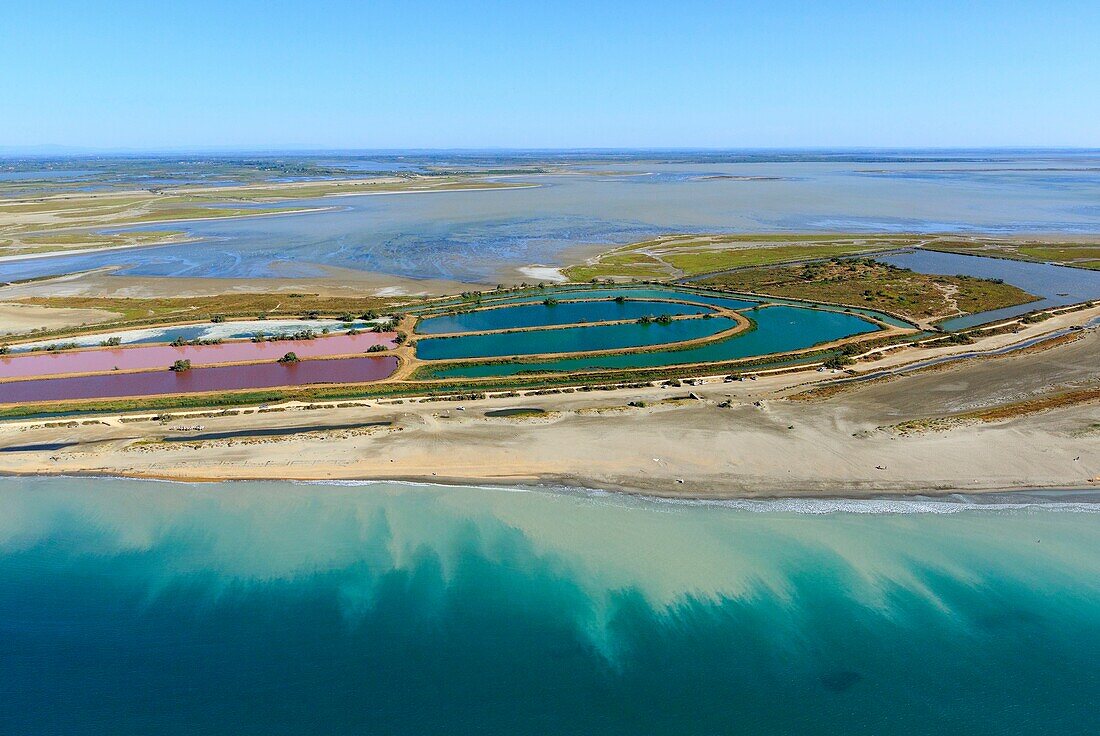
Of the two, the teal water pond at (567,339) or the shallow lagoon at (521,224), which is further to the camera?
the shallow lagoon at (521,224)

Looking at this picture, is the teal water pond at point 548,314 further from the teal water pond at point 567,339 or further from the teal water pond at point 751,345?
the teal water pond at point 751,345

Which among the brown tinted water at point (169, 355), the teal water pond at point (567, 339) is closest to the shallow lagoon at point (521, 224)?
the teal water pond at point (567, 339)

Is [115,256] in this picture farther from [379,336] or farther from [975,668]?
[975,668]

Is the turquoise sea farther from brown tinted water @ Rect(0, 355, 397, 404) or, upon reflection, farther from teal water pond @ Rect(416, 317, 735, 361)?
teal water pond @ Rect(416, 317, 735, 361)

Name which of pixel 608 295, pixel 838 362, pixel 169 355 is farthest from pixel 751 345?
pixel 169 355

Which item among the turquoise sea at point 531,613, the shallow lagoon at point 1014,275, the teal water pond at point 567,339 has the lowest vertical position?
the turquoise sea at point 531,613

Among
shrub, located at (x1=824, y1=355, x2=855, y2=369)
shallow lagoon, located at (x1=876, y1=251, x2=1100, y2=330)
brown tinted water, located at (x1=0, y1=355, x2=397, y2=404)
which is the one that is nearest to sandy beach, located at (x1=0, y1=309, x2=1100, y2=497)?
shrub, located at (x1=824, y1=355, x2=855, y2=369)

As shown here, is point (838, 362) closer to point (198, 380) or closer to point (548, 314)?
point (548, 314)

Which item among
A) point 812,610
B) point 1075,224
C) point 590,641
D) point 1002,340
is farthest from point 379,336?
point 1075,224
